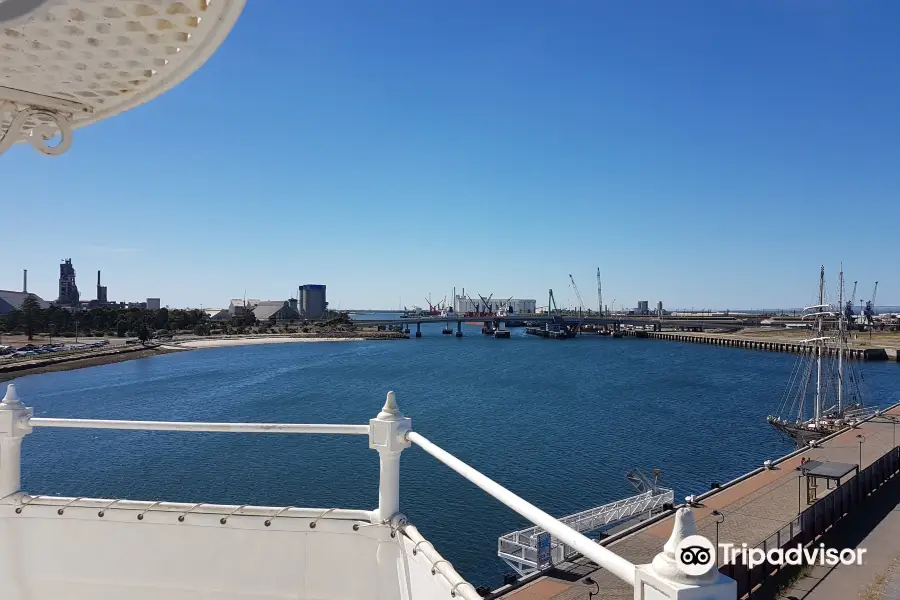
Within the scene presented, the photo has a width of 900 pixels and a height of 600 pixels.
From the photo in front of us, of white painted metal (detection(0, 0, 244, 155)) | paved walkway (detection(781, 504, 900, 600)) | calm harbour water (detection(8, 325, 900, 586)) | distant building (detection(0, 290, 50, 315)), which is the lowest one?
calm harbour water (detection(8, 325, 900, 586))

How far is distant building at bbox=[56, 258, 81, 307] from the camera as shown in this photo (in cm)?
16025

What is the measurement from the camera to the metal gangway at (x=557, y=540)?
12766mm

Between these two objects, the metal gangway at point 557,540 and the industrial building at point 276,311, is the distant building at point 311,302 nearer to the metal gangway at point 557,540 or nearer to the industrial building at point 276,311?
the industrial building at point 276,311

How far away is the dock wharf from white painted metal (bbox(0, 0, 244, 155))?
9.61 metres

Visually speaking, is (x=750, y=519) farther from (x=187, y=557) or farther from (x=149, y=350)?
(x=149, y=350)

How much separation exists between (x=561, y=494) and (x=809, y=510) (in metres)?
8.65

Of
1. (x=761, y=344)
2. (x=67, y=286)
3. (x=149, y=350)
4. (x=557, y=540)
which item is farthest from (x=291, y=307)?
(x=557, y=540)

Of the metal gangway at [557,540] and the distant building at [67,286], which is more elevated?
the distant building at [67,286]

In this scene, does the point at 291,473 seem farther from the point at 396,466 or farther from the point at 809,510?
Answer: the point at 396,466

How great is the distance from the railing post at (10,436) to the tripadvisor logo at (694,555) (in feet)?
12.9

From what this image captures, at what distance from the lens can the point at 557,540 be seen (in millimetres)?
12547

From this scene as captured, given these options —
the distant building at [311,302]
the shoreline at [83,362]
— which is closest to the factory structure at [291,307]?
the distant building at [311,302]

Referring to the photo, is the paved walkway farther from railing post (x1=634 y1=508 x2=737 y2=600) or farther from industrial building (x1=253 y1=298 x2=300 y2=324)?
industrial building (x1=253 y1=298 x2=300 y2=324)

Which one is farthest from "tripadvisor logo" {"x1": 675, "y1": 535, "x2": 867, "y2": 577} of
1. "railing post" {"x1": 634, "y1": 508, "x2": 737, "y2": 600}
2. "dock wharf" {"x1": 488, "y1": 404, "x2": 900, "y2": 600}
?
"railing post" {"x1": 634, "y1": 508, "x2": 737, "y2": 600}
